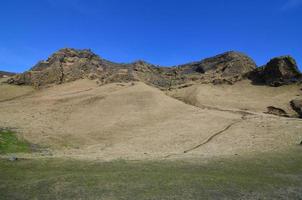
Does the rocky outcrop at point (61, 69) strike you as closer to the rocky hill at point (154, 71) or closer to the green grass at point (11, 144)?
the rocky hill at point (154, 71)

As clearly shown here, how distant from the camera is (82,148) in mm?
32000

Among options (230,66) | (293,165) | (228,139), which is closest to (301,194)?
(293,165)

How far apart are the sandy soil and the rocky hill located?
279 cm

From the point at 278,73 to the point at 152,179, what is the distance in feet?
156

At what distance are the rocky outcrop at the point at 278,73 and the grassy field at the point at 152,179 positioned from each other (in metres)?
38.3

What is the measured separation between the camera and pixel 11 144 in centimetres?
3020

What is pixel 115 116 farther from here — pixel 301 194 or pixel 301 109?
pixel 301 194

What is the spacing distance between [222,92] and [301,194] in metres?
45.2

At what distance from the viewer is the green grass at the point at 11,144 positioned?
92.6 feet

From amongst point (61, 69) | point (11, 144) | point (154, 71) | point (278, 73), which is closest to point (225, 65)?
point (154, 71)

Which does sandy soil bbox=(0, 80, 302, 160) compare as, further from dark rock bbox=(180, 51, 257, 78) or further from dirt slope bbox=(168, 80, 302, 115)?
dark rock bbox=(180, 51, 257, 78)

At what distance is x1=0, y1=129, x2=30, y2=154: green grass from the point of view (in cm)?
2822

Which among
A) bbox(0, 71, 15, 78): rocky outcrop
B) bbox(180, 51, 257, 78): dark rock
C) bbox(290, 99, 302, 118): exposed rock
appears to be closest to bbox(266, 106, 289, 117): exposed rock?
bbox(290, 99, 302, 118): exposed rock

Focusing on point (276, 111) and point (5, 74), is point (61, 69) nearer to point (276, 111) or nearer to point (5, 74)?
point (5, 74)
